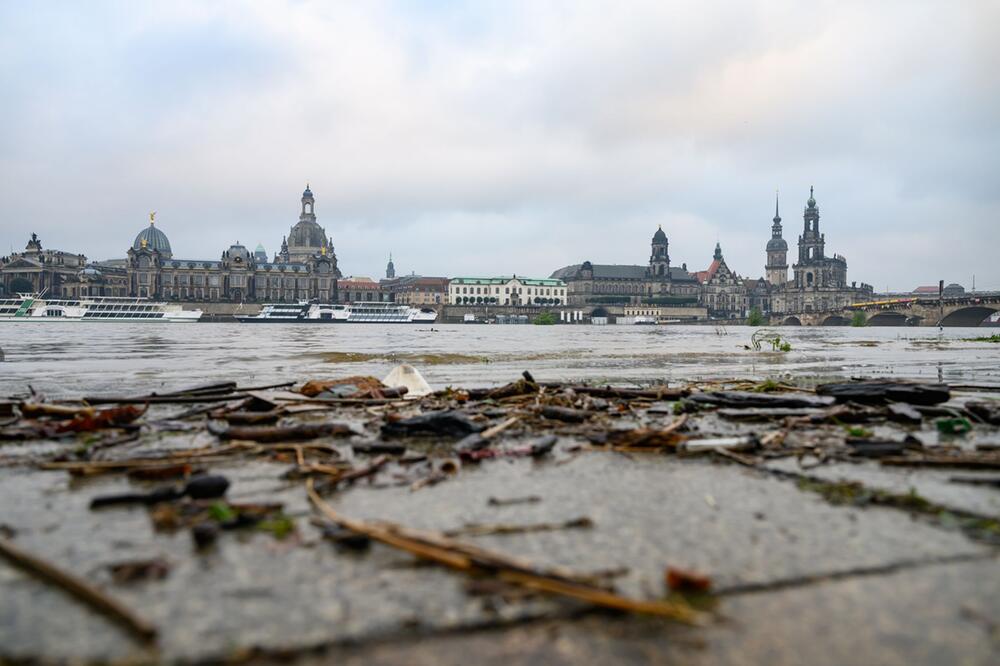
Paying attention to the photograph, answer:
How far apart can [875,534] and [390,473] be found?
1885 mm

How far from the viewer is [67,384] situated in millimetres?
7527

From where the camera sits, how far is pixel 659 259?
176875mm

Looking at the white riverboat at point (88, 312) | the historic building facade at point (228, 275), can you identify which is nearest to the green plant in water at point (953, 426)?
the white riverboat at point (88, 312)

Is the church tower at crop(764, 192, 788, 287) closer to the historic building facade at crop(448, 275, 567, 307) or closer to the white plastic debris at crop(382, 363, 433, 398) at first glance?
the historic building facade at crop(448, 275, 567, 307)

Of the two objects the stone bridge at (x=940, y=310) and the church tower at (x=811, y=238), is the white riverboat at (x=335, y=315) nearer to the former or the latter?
the stone bridge at (x=940, y=310)

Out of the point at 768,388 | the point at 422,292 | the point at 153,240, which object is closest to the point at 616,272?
the point at 422,292

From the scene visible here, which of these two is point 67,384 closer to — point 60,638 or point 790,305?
point 60,638

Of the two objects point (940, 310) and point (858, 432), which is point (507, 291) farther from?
point (858, 432)

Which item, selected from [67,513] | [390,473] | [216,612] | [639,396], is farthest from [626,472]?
[639,396]

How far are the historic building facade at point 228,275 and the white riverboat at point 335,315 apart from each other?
33.4m

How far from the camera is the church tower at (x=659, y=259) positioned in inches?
6919

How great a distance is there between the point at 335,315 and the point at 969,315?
332ft

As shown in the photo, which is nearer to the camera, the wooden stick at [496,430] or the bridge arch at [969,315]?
the wooden stick at [496,430]

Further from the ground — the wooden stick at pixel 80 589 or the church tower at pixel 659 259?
the church tower at pixel 659 259
